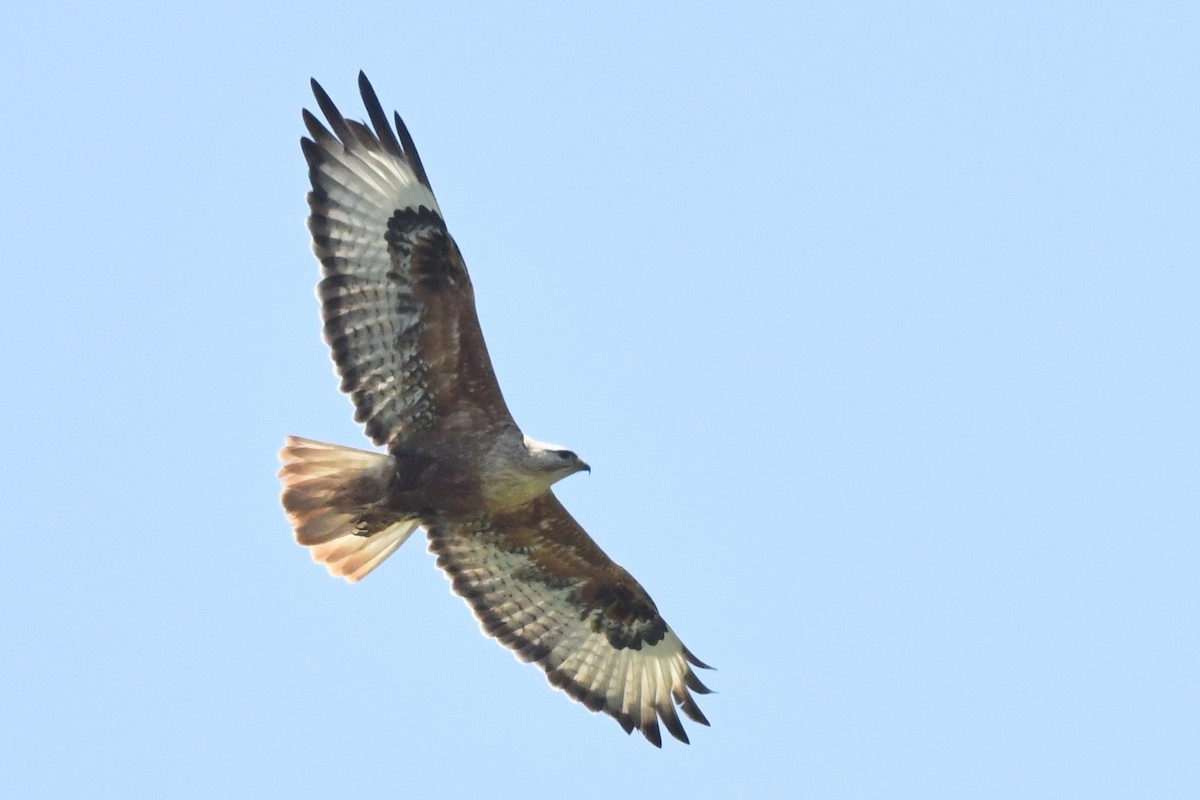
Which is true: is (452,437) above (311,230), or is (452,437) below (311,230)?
below

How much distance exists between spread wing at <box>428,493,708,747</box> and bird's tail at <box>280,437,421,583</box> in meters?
0.78

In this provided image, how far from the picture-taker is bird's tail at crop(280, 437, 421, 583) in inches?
471

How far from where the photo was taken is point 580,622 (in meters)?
13.2

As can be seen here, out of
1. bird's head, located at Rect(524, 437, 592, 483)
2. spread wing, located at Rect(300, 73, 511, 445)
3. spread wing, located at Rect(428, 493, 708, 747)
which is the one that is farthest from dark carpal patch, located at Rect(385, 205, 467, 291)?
spread wing, located at Rect(428, 493, 708, 747)

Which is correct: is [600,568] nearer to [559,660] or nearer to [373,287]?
[559,660]

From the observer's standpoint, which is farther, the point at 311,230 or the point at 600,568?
the point at 600,568

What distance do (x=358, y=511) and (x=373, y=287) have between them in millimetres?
1384

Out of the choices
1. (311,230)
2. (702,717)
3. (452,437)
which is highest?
(311,230)

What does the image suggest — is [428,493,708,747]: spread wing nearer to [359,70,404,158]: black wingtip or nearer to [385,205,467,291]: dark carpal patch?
[385,205,467,291]: dark carpal patch

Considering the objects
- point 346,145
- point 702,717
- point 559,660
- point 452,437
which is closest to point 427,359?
point 452,437

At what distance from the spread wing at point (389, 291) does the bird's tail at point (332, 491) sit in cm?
22

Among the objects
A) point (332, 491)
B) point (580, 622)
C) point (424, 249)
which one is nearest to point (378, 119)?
point (424, 249)

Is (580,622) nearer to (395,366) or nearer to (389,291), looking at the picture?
(395,366)

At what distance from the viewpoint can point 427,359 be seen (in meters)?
12.0
